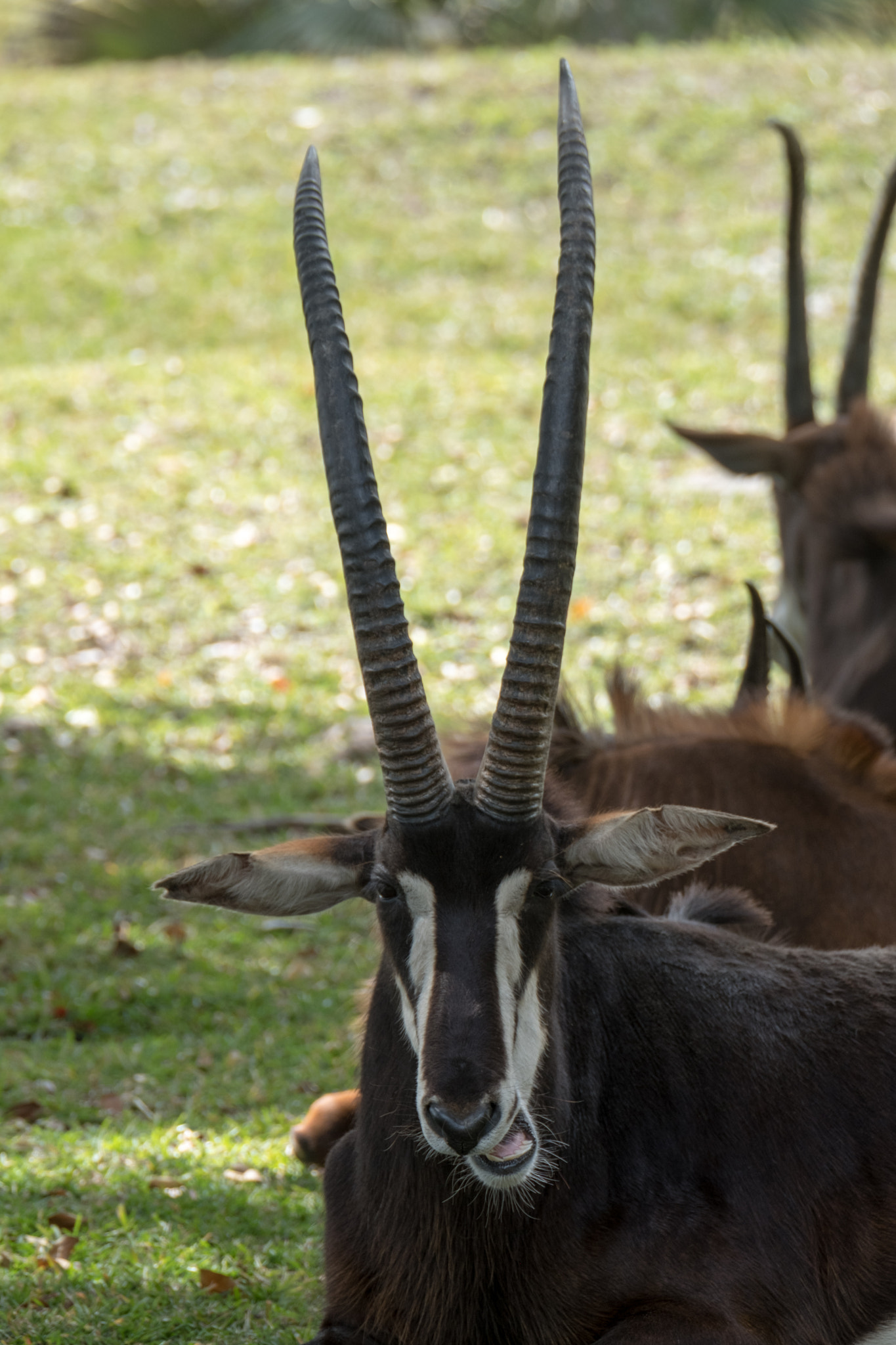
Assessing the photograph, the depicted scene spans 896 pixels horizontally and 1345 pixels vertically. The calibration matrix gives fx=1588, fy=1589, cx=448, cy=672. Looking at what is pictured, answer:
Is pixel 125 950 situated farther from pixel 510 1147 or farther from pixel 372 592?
pixel 510 1147

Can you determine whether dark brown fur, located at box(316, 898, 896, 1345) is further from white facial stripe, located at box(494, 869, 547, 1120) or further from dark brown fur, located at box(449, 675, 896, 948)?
dark brown fur, located at box(449, 675, 896, 948)

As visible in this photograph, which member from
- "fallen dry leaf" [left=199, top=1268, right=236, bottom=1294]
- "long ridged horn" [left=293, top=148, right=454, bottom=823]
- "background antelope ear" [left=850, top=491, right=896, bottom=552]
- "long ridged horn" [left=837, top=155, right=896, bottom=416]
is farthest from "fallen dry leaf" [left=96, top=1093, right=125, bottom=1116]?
"long ridged horn" [left=837, top=155, right=896, bottom=416]

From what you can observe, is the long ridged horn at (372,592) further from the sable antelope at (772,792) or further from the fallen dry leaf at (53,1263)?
the fallen dry leaf at (53,1263)

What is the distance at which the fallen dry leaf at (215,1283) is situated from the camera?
13.3 ft

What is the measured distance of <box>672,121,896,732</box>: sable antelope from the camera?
23.2ft

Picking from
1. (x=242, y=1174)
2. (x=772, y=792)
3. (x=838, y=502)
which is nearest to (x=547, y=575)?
(x=772, y=792)

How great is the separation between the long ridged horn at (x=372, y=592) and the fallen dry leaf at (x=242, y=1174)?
1.92 meters

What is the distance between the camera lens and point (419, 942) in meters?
3.12

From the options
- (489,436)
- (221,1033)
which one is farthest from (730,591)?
(221,1033)

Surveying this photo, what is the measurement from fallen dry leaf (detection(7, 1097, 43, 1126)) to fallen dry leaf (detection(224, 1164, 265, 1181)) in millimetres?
739

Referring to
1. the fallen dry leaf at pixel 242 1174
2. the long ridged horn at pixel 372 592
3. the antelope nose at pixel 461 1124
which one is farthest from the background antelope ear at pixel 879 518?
the antelope nose at pixel 461 1124

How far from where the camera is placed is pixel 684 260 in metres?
17.8

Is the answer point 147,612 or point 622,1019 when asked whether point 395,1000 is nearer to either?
point 622,1019

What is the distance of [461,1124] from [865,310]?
253 inches
